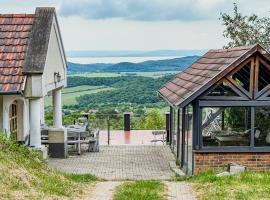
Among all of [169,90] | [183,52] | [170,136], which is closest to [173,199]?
[169,90]

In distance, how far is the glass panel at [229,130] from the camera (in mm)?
Result: 16266

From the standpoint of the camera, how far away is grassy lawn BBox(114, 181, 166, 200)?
36.7 ft

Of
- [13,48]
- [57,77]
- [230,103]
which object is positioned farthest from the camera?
[57,77]

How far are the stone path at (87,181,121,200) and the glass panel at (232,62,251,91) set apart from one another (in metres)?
5.24

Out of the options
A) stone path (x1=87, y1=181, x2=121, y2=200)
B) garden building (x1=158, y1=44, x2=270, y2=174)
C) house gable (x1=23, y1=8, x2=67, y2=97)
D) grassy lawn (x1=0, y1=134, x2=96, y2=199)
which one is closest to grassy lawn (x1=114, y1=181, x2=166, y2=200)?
stone path (x1=87, y1=181, x2=121, y2=200)

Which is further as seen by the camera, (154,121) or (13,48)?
(154,121)

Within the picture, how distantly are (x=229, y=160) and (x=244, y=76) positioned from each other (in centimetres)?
245

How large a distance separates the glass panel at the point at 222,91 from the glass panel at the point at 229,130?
1.43 ft

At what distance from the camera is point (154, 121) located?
29.9m

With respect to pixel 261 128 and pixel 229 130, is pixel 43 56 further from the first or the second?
pixel 261 128

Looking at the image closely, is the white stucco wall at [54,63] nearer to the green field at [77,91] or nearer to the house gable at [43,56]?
the house gable at [43,56]

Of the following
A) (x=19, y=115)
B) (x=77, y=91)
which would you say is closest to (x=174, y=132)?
(x=19, y=115)

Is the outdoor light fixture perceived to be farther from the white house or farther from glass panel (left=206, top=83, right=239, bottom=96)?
glass panel (left=206, top=83, right=239, bottom=96)

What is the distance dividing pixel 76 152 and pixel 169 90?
3.97m
